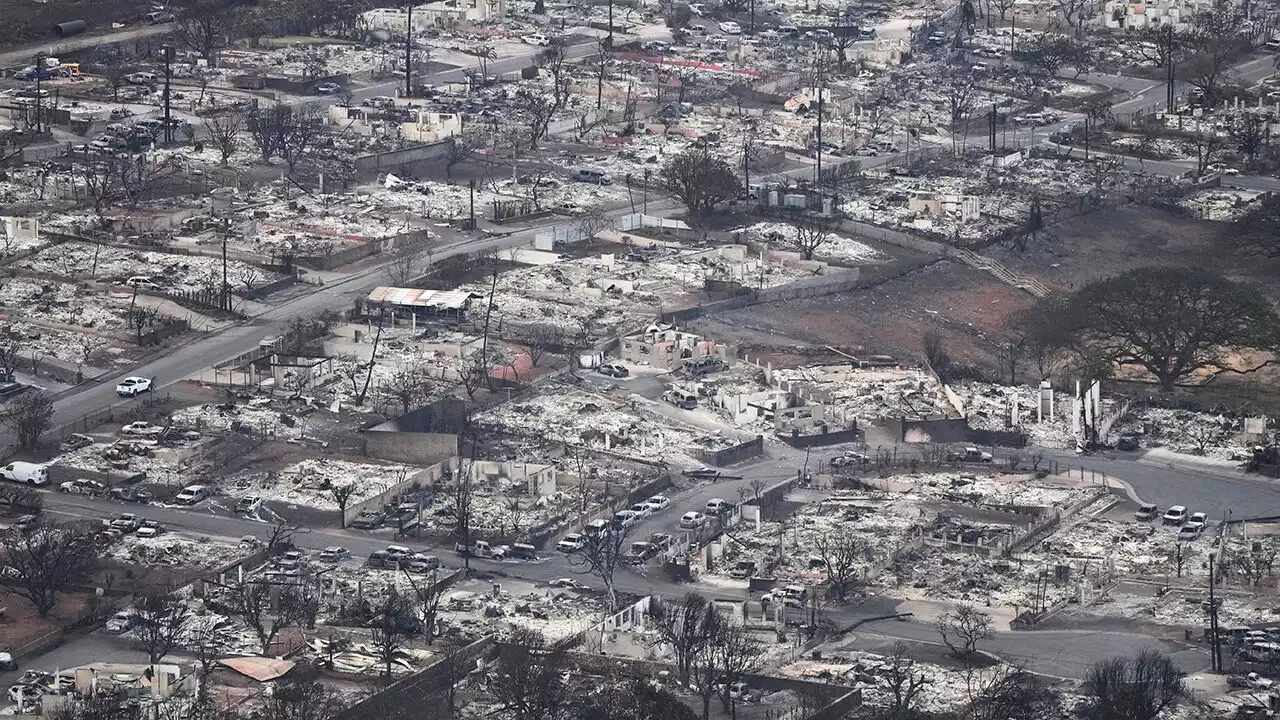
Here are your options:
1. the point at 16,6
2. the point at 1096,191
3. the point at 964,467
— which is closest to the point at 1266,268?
the point at 1096,191

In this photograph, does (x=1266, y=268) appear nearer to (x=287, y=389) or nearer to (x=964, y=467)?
(x=964, y=467)

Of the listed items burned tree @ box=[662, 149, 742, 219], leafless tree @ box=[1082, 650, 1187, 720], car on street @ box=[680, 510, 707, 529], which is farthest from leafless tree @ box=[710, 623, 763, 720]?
burned tree @ box=[662, 149, 742, 219]

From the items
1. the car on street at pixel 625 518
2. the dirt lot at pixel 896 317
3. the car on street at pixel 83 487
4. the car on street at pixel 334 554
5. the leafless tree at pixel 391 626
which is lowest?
the dirt lot at pixel 896 317

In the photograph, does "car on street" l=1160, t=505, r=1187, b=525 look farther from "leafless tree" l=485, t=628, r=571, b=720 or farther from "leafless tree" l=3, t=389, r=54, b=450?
"leafless tree" l=3, t=389, r=54, b=450

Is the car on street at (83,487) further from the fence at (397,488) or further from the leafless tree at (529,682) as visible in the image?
the leafless tree at (529,682)

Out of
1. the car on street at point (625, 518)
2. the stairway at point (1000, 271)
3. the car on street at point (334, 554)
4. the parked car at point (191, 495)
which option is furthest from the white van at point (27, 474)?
the stairway at point (1000, 271)
